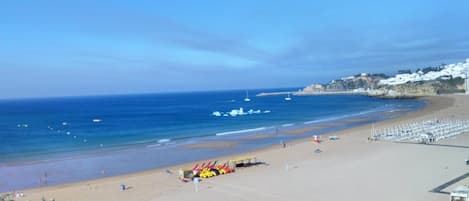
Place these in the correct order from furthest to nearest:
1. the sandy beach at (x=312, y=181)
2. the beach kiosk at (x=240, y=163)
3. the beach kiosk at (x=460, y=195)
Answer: the beach kiosk at (x=240, y=163), the sandy beach at (x=312, y=181), the beach kiosk at (x=460, y=195)

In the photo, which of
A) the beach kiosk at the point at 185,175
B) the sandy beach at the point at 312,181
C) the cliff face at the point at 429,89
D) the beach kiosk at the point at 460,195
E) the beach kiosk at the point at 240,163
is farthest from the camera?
the cliff face at the point at 429,89

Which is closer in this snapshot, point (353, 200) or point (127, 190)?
point (353, 200)

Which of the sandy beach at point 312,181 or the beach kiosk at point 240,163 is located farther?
the beach kiosk at point 240,163

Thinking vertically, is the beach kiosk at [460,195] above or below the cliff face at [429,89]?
below

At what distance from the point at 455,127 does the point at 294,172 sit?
63.9 feet

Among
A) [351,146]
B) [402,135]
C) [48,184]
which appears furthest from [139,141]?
[402,135]

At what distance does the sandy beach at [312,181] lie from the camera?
1529 cm

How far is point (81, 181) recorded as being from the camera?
2091 cm

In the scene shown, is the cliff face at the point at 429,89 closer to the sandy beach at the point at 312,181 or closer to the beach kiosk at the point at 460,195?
the sandy beach at the point at 312,181

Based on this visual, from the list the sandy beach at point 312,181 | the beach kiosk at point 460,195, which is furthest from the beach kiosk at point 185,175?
the beach kiosk at point 460,195

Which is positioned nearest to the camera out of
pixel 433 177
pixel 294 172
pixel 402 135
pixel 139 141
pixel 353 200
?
pixel 353 200

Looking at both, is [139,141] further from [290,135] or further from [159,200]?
[159,200]

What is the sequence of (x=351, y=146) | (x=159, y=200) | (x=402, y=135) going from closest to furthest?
(x=159, y=200), (x=351, y=146), (x=402, y=135)

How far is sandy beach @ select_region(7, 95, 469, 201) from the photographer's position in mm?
15289
